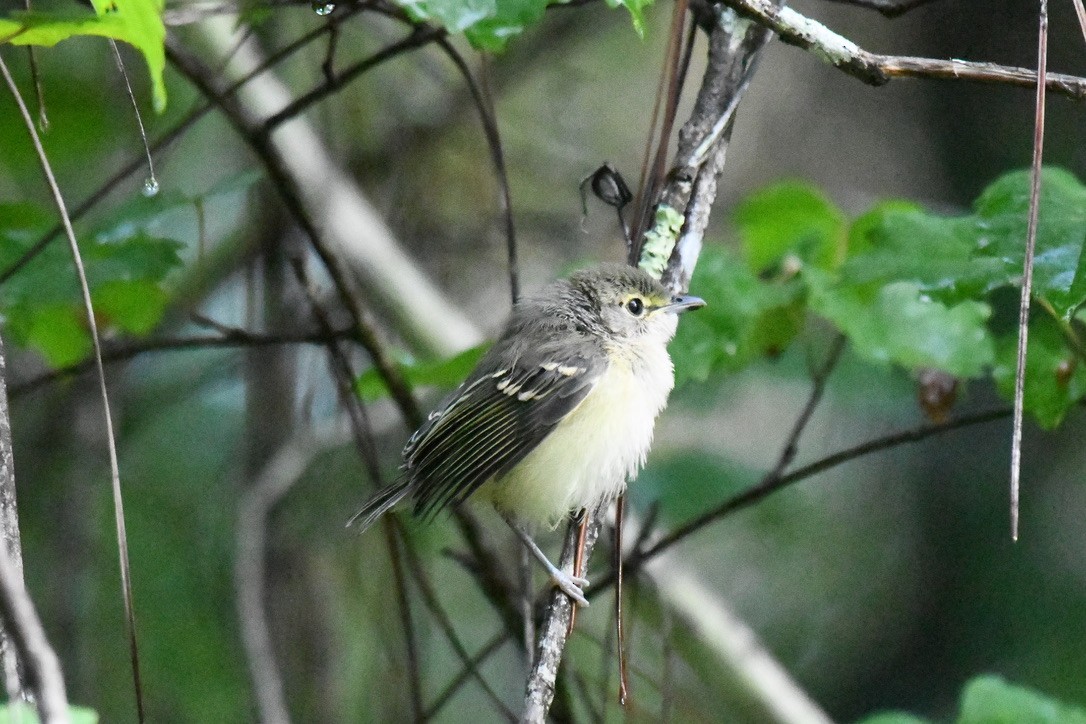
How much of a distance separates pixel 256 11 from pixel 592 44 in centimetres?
466

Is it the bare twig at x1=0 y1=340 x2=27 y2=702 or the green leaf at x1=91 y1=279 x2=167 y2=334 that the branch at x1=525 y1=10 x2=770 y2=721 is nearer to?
the bare twig at x1=0 y1=340 x2=27 y2=702

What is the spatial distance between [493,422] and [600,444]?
0.35 meters

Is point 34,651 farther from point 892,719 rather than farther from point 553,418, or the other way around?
point 892,719

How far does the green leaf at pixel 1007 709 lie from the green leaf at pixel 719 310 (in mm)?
1168

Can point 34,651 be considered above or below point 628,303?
below

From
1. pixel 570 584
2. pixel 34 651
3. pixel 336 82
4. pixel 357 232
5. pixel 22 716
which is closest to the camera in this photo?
pixel 34 651

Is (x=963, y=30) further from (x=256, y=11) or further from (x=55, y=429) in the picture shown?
(x=55, y=429)

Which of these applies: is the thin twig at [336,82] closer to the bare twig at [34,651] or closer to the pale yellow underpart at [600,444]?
the pale yellow underpart at [600,444]

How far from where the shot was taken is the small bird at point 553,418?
131 inches

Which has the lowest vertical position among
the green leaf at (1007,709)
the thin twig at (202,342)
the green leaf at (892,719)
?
the green leaf at (1007,709)

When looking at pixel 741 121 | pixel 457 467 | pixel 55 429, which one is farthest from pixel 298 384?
pixel 741 121

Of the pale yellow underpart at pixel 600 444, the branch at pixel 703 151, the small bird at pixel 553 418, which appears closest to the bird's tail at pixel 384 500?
the small bird at pixel 553 418

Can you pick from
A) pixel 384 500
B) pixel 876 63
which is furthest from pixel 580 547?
pixel 876 63

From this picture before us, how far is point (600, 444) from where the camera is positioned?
132 inches
